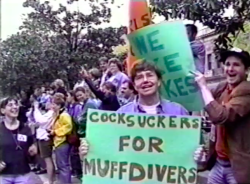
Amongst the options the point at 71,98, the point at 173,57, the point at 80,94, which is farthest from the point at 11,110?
the point at 71,98

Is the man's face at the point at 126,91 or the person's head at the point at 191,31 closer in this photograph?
the person's head at the point at 191,31

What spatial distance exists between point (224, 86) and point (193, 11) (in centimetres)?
253

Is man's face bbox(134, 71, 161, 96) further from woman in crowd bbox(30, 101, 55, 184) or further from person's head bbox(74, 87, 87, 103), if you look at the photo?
woman in crowd bbox(30, 101, 55, 184)

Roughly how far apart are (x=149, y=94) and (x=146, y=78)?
11 cm

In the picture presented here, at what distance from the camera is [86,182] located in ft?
12.8

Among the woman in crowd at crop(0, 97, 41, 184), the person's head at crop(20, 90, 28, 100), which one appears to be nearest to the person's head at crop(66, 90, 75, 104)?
the person's head at crop(20, 90, 28, 100)

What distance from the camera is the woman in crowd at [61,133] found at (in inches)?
316

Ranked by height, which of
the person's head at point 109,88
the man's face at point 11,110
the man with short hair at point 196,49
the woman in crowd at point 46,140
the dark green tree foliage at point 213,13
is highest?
the dark green tree foliage at point 213,13

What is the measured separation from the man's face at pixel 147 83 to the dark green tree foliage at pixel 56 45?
7225mm

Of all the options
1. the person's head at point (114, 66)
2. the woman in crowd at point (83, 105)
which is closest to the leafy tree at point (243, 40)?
the person's head at point (114, 66)

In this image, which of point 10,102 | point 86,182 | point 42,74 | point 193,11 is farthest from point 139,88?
point 42,74

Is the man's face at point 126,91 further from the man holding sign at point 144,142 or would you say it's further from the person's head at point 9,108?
the man holding sign at point 144,142

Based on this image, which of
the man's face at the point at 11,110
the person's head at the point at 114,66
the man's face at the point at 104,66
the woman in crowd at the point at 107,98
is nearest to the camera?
the man's face at the point at 11,110

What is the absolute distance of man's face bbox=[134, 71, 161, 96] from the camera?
389 centimetres
